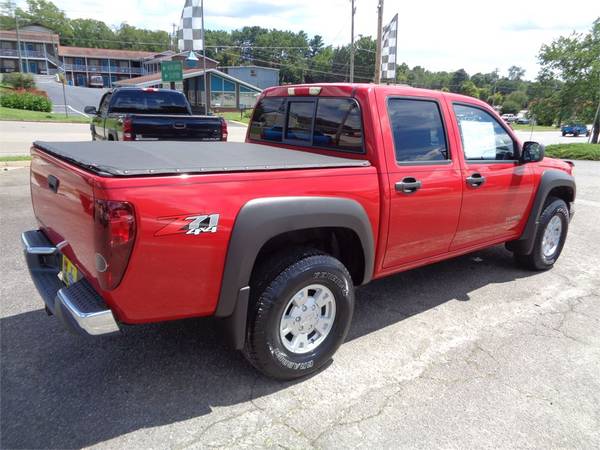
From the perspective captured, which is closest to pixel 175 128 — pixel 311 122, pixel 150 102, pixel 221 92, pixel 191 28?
pixel 150 102

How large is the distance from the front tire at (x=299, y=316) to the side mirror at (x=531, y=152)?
2398 millimetres

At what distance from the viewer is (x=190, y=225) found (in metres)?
2.24

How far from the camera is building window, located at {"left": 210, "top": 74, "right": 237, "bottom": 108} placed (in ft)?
146

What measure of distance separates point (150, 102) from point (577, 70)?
806 inches

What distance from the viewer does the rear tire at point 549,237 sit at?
484cm

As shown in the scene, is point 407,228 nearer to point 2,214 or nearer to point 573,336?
point 573,336

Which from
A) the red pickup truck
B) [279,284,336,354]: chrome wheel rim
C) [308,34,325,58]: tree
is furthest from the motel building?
[308,34,325,58]: tree

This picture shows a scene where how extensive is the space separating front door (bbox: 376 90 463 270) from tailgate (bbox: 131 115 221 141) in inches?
204

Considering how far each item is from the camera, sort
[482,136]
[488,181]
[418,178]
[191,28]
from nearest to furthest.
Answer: [418,178], [488,181], [482,136], [191,28]

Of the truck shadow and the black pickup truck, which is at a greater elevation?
the black pickup truck

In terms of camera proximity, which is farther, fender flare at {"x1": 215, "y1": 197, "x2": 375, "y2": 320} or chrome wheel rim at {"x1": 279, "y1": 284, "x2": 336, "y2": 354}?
chrome wheel rim at {"x1": 279, "y1": 284, "x2": 336, "y2": 354}

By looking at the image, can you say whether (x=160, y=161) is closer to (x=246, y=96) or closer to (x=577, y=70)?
(x=577, y=70)

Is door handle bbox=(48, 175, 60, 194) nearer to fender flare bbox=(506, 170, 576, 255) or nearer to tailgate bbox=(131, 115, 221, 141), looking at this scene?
fender flare bbox=(506, 170, 576, 255)

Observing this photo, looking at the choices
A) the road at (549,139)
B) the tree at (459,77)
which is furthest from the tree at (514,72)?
the road at (549,139)
